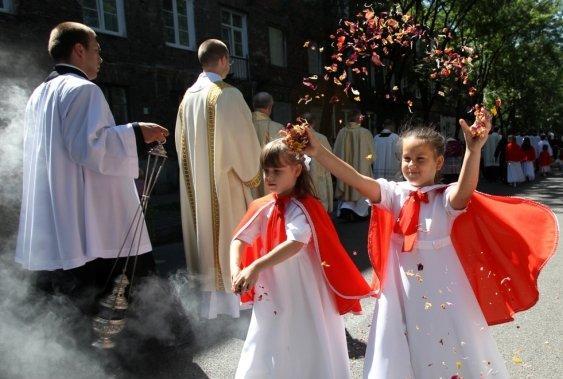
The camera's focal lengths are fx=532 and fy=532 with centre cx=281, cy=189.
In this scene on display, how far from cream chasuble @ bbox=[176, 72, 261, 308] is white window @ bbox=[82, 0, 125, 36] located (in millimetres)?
10294

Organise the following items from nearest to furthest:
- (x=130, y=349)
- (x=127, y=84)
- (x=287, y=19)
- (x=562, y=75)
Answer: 1. (x=130, y=349)
2. (x=127, y=84)
3. (x=287, y=19)
4. (x=562, y=75)

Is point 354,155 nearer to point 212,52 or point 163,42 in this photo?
point 212,52

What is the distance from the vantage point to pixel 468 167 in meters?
2.35

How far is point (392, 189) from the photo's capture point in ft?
8.82

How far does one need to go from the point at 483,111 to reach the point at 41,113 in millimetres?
2367

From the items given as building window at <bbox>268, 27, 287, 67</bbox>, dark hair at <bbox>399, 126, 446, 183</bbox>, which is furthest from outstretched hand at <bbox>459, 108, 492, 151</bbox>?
building window at <bbox>268, 27, 287, 67</bbox>

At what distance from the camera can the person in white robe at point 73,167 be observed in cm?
297

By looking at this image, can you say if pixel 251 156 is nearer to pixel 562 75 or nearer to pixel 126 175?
pixel 126 175

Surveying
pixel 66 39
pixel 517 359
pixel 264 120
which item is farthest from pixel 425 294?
pixel 264 120

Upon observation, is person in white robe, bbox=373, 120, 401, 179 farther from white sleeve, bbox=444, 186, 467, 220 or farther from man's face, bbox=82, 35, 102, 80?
white sleeve, bbox=444, 186, 467, 220

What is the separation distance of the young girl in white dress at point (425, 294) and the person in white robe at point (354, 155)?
273 inches

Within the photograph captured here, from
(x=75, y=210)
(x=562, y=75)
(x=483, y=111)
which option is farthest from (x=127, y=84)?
(x=562, y=75)

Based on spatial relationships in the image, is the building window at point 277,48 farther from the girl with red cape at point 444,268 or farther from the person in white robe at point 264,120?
the girl with red cape at point 444,268

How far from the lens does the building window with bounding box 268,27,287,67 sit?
65.5ft
